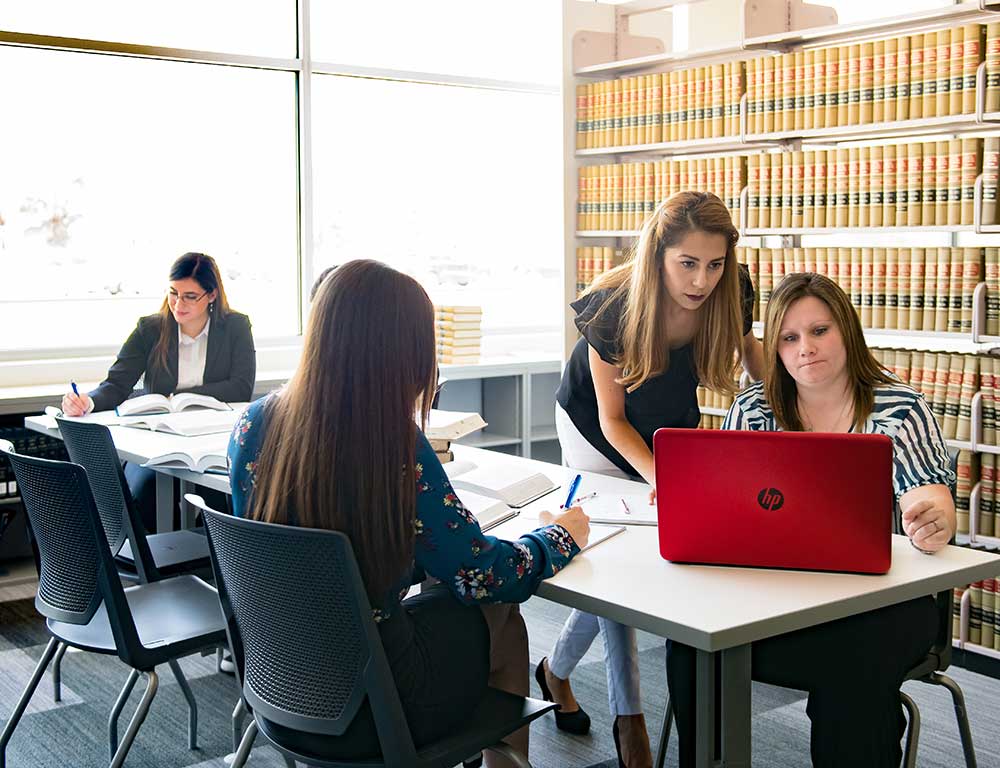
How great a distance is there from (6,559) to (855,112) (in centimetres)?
378

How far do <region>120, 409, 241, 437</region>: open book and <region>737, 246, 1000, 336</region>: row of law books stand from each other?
5.75 ft

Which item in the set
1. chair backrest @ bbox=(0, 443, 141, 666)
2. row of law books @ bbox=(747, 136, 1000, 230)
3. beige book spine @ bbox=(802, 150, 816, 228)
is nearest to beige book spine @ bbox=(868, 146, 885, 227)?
row of law books @ bbox=(747, 136, 1000, 230)

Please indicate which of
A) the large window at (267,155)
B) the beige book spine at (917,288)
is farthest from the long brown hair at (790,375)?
the large window at (267,155)

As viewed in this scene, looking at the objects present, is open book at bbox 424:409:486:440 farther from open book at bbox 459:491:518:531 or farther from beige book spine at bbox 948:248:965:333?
beige book spine at bbox 948:248:965:333

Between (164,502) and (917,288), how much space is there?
257 cm

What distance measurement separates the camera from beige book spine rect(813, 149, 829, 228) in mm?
4020

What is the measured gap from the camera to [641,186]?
4.71 metres

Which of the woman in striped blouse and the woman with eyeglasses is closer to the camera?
the woman in striped blouse

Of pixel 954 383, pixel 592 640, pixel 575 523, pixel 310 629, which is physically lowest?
pixel 592 640

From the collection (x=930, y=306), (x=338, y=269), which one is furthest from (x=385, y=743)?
(x=930, y=306)

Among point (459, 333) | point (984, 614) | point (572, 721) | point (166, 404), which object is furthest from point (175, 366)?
point (984, 614)

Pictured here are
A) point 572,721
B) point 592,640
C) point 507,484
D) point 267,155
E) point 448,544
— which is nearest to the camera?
point 448,544

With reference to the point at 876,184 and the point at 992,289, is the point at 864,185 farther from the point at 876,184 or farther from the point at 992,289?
the point at 992,289

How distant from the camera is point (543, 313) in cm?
676
